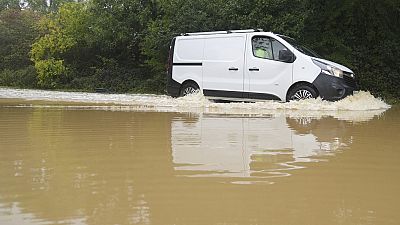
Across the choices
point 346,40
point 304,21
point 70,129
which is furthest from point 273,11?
point 70,129

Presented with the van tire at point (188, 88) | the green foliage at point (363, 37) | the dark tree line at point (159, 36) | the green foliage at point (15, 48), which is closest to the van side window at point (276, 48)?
the van tire at point (188, 88)

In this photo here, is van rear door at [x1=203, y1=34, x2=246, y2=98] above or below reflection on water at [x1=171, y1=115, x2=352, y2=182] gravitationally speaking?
above

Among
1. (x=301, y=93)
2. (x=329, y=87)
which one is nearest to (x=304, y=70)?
(x=301, y=93)

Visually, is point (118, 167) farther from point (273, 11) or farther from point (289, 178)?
point (273, 11)

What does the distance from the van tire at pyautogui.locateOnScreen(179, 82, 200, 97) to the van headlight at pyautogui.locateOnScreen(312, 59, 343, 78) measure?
3.12 m

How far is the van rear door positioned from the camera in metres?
11.7

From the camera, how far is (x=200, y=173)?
4.01 meters

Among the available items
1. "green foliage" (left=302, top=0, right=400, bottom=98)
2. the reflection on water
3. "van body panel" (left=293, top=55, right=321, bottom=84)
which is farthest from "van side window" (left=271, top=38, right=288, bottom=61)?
"green foliage" (left=302, top=0, right=400, bottom=98)

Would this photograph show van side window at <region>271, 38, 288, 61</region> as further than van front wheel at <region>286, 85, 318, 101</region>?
Yes

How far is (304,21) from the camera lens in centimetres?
1641

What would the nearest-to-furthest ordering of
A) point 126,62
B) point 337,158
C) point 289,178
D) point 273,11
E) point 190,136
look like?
point 289,178
point 337,158
point 190,136
point 273,11
point 126,62

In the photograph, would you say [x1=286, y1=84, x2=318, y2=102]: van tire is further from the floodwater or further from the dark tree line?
the dark tree line

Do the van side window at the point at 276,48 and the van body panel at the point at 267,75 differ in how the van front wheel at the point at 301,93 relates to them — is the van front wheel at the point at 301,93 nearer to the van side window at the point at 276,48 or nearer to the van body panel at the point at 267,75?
the van body panel at the point at 267,75

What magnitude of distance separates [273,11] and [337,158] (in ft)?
40.1
